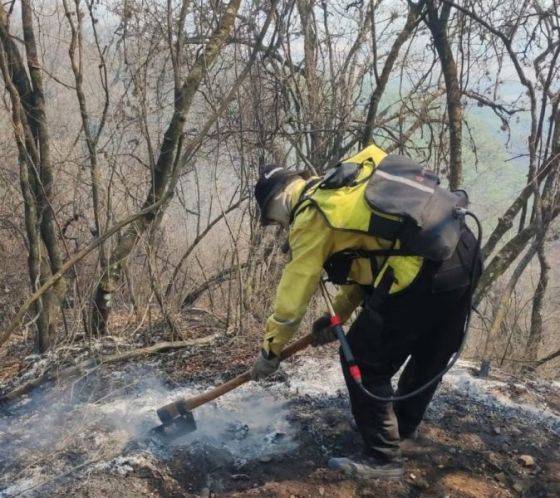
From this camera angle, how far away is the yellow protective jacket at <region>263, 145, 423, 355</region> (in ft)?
8.03

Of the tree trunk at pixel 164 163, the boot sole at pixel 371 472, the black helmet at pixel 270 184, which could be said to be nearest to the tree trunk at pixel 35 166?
the tree trunk at pixel 164 163

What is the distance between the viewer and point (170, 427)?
3.35m

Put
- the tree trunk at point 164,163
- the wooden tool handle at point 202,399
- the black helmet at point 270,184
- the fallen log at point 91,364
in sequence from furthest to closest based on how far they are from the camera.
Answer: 1. the tree trunk at point 164,163
2. the fallen log at point 91,364
3. the wooden tool handle at point 202,399
4. the black helmet at point 270,184

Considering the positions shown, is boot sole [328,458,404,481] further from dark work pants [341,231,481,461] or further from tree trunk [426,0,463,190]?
tree trunk [426,0,463,190]

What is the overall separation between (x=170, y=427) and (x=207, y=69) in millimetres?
2747

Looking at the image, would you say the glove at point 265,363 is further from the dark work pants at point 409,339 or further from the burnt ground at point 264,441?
the burnt ground at point 264,441

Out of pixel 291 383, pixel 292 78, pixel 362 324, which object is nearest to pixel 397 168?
pixel 362 324

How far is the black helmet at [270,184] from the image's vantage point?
2.69 metres

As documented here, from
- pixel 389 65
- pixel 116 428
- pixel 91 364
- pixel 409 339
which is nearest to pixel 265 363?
pixel 409 339

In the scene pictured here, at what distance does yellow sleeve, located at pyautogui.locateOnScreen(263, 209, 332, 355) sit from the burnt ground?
3.12ft

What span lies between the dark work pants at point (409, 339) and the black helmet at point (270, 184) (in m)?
0.70

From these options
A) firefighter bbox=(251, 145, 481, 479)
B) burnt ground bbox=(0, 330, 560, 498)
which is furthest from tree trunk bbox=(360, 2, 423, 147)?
firefighter bbox=(251, 145, 481, 479)

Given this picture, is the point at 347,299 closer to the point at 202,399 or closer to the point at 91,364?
the point at 202,399

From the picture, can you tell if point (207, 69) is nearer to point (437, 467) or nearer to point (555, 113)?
point (437, 467)
